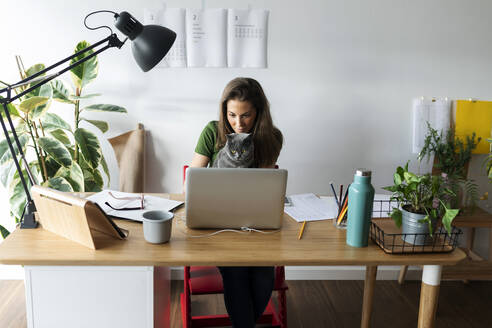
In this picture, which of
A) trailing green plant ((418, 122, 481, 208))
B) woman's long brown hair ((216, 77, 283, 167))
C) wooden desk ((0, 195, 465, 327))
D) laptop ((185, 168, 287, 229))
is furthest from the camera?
trailing green plant ((418, 122, 481, 208))

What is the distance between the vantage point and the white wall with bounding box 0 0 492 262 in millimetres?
2332

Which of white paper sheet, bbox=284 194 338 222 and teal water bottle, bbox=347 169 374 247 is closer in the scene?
teal water bottle, bbox=347 169 374 247

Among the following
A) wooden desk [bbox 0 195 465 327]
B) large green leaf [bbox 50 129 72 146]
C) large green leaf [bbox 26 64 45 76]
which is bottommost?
wooden desk [bbox 0 195 465 327]

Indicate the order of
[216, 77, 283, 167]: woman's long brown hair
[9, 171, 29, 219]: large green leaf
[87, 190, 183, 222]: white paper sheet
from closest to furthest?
[87, 190, 183, 222]: white paper sheet
[216, 77, 283, 167]: woman's long brown hair
[9, 171, 29, 219]: large green leaf

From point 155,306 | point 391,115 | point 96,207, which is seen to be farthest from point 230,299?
point 391,115

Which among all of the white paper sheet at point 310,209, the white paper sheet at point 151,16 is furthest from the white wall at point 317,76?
the white paper sheet at point 310,209

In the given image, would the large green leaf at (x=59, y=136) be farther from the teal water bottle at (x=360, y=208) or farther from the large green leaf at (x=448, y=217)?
the large green leaf at (x=448, y=217)

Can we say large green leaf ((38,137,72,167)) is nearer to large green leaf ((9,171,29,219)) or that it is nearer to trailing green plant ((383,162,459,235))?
large green leaf ((9,171,29,219))

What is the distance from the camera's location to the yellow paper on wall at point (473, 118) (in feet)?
8.50

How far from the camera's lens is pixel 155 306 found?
123 cm

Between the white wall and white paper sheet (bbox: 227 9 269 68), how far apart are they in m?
0.05

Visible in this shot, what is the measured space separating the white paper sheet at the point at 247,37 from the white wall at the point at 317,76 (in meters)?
0.05

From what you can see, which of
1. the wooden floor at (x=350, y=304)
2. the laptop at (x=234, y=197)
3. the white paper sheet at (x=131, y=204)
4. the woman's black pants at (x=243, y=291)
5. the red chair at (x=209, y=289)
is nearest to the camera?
the laptop at (x=234, y=197)

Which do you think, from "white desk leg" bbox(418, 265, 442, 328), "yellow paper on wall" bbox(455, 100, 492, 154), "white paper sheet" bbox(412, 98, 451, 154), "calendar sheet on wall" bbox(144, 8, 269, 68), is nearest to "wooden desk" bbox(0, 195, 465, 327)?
"white desk leg" bbox(418, 265, 442, 328)
